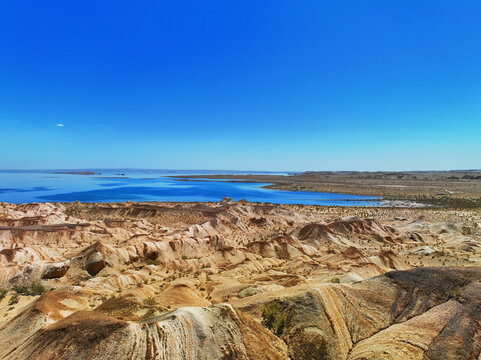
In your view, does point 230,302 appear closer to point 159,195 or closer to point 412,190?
point 159,195

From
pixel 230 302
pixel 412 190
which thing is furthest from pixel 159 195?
pixel 412 190

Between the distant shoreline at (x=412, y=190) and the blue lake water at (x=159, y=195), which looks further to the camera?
the blue lake water at (x=159, y=195)

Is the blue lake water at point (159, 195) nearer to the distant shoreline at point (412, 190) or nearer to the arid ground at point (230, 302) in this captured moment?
the distant shoreline at point (412, 190)

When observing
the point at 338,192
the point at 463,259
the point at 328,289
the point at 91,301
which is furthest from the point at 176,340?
the point at 338,192

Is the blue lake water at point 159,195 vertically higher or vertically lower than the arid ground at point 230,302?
lower

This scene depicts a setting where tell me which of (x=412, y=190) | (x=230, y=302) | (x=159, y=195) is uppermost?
(x=230, y=302)

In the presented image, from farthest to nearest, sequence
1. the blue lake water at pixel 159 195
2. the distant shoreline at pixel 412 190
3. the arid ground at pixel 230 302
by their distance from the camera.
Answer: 1. the blue lake water at pixel 159 195
2. the distant shoreline at pixel 412 190
3. the arid ground at pixel 230 302

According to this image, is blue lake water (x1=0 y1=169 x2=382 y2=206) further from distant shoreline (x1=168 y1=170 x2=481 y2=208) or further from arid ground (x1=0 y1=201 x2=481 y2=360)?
arid ground (x1=0 y1=201 x2=481 y2=360)

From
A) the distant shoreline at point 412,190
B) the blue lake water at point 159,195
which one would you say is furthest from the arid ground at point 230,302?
the distant shoreline at point 412,190

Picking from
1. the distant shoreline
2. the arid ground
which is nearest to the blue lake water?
the distant shoreline
